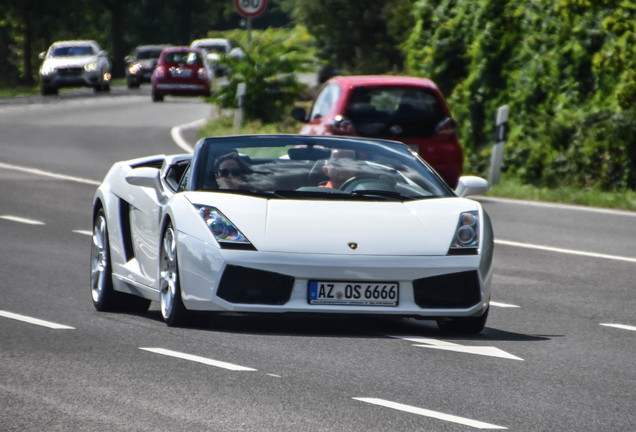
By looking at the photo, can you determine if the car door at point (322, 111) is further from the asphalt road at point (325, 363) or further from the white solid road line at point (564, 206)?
the asphalt road at point (325, 363)

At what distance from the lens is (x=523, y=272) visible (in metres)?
12.9

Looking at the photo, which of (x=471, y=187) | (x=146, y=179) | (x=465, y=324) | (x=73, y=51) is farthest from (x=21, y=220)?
(x=73, y=51)

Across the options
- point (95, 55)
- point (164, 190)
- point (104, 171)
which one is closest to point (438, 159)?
point (104, 171)

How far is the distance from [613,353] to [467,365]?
116 cm

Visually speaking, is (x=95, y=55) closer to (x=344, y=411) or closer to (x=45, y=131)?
(x=45, y=131)

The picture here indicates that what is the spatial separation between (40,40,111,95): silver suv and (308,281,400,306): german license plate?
136 feet

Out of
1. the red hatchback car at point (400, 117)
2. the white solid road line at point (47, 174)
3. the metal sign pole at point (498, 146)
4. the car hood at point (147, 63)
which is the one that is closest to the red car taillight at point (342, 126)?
the red hatchback car at point (400, 117)

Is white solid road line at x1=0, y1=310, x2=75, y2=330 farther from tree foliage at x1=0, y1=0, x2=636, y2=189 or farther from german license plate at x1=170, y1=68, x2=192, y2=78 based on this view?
german license plate at x1=170, y1=68, x2=192, y2=78

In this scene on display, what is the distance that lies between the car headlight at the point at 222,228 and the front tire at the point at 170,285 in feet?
0.84

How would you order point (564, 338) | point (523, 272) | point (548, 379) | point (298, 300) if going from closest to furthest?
point (548, 379), point (298, 300), point (564, 338), point (523, 272)

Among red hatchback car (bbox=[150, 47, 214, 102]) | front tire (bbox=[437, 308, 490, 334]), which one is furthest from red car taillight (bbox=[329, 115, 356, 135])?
red hatchback car (bbox=[150, 47, 214, 102])

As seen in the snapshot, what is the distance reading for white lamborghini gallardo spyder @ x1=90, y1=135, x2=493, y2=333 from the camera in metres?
8.27

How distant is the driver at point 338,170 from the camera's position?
9.32 meters

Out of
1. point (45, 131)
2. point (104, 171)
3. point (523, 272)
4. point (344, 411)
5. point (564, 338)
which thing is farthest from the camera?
point (45, 131)
